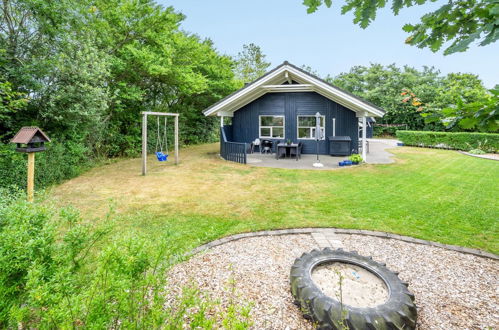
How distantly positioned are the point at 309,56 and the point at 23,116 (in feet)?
145

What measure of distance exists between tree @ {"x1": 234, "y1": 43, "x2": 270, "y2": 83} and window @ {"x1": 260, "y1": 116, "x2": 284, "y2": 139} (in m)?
21.4

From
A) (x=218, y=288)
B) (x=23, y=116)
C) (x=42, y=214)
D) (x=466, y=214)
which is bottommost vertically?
(x=218, y=288)

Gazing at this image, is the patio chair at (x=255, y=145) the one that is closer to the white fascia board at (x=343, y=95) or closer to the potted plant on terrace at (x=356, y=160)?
the white fascia board at (x=343, y=95)

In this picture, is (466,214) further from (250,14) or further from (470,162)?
(250,14)

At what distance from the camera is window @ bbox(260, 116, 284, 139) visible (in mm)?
13859

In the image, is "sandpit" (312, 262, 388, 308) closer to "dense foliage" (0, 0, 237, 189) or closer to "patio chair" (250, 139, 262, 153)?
"dense foliage" (0, 0, 237, 189)

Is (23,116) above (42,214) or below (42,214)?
above

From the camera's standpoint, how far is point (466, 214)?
494 centimetres

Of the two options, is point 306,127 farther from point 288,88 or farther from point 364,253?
point 364,253

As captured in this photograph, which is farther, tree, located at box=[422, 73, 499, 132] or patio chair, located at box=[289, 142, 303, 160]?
patio chair, located at box=[289, 142, 303, 160]

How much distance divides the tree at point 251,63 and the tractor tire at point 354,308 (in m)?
33.4

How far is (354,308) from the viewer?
2207mm

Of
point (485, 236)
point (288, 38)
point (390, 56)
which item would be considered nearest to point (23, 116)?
point (485, 236)

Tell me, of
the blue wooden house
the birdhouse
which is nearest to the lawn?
the birdhouse
